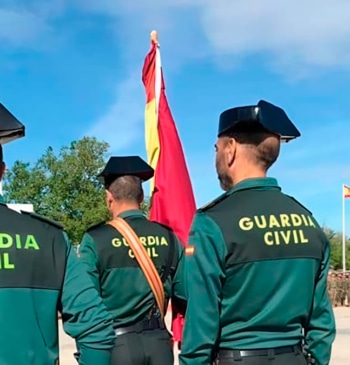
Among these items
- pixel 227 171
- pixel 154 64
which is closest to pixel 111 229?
pixel 227 171

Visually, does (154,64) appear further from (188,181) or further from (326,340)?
(326,340)

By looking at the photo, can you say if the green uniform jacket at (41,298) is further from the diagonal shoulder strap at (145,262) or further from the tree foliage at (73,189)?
the tree foliage at (73,189)

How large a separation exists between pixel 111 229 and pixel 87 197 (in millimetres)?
27326

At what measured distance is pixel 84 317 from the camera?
2830 millimetres

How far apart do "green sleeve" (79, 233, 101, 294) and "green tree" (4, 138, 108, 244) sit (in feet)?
87.7

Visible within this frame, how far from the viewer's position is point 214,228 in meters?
3.11

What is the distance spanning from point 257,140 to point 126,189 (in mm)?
2012

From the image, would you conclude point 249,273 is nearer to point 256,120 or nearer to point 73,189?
point 256,120

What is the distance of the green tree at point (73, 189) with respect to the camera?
31984 millimetres

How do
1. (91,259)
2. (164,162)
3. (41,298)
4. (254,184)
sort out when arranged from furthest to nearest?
(164,162) < (91,259) < (254,184) < (41,298)

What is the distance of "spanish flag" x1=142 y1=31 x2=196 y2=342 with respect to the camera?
23.3 ft

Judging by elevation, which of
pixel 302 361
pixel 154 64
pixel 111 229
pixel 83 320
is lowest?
pixel 302 361

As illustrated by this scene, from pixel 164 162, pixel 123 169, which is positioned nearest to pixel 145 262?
pixel 123 169

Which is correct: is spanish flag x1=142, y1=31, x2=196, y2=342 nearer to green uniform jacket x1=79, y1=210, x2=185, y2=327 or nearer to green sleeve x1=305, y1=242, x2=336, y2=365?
green uniform jacket x1=79, y1=210, x2=185, y2=327
